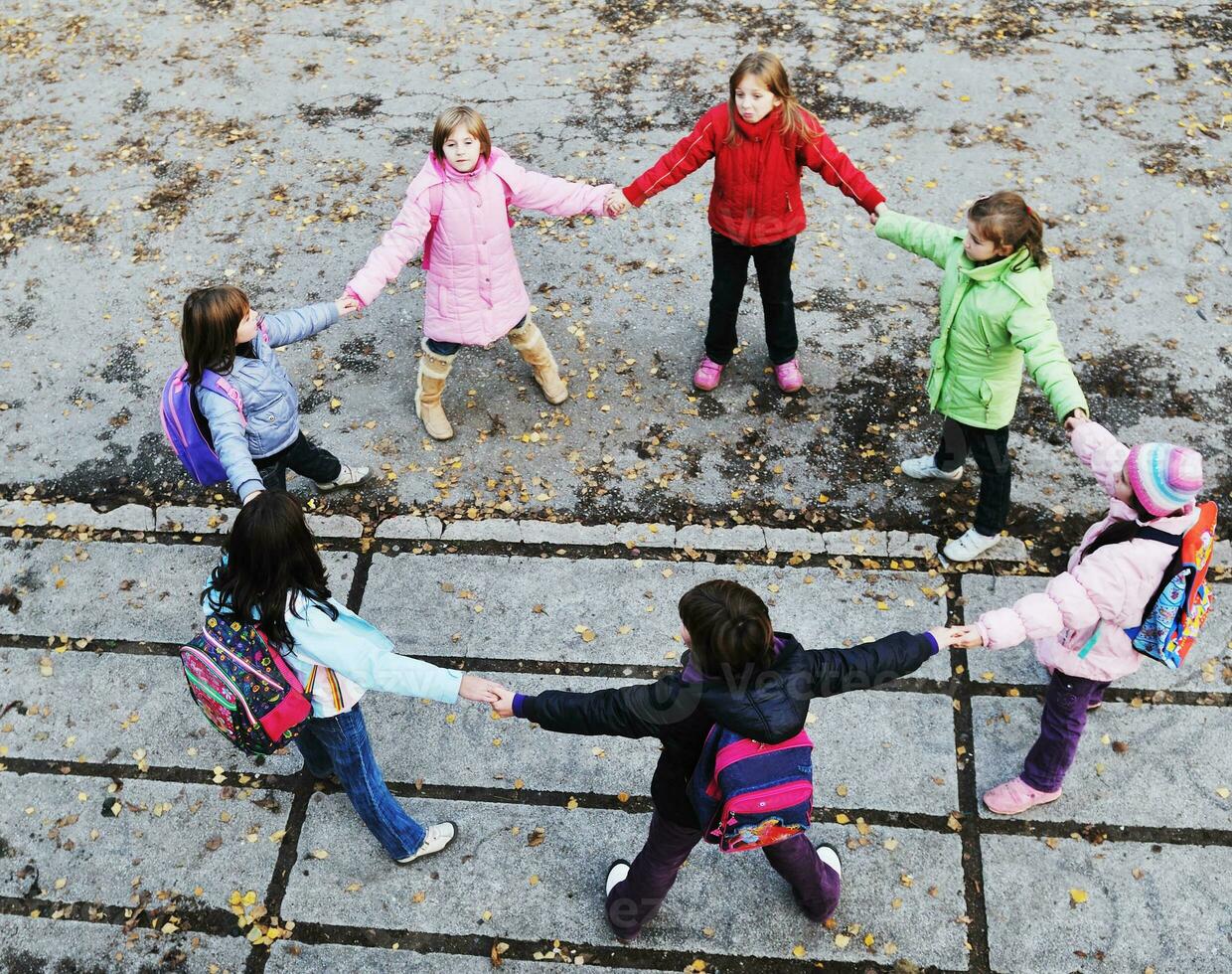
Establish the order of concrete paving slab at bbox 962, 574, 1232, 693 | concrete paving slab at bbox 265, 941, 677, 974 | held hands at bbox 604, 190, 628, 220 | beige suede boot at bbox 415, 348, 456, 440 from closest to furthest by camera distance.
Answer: concrete paving slab at bbox 265, 941, 677, 974 → concrete paving slab at bbox 962, 574, 1232, 693 → held hands at bbox 604, 190, 628, 220 → beige suede boot at bbox 415, 348, 456, 440

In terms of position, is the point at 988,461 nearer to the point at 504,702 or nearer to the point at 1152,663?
the point at 1152,663

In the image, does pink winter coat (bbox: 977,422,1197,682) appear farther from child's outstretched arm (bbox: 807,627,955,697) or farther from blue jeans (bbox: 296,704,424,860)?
blue jeans (bbox: 296,704,424,860)

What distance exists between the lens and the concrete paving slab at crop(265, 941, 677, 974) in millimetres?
4012

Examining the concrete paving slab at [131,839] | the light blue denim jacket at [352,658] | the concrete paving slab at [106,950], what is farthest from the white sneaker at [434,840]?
the light blue denim jacket at [352,658]

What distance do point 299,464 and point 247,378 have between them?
0.77 meters

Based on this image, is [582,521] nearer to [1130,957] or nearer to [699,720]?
[699,720]

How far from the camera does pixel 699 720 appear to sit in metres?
3.10

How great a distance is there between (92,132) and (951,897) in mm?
8750

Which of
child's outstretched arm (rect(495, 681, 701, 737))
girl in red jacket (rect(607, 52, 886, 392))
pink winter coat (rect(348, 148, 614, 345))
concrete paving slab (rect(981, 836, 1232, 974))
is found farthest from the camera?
pink winter coat (rect(348, 148, 614, 345))

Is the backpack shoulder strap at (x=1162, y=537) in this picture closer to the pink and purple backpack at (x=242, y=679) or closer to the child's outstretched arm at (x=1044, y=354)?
the child's outstretched arm at (x=1044, y=354)

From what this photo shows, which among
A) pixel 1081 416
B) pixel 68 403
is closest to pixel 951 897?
pixel 1081 416

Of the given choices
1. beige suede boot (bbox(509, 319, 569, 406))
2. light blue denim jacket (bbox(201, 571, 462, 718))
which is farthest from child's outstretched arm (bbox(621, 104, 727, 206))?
light blue denim jacket (bbox(201, 571, 462, 718))

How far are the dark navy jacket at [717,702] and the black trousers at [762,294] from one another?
290 cm

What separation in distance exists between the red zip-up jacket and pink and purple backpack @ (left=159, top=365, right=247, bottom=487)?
2.37 m
